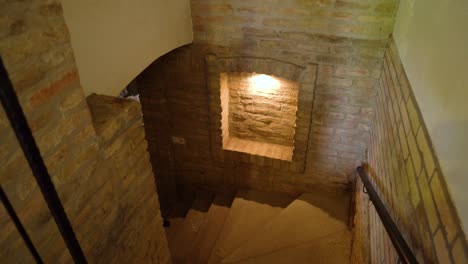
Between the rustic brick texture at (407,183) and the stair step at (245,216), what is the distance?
62.6 inches

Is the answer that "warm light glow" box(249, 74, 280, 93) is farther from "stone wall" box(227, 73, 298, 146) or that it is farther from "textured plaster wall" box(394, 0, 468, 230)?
"textured plaster wall" box(394, 0, 468, 230)

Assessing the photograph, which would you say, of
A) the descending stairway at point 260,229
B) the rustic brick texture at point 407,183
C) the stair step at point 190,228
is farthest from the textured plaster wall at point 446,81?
the stair step at point 190,228

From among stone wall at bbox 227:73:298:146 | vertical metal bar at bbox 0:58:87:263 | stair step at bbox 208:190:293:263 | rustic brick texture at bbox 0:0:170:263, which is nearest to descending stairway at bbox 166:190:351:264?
stair step at bbox 208:190:293:263

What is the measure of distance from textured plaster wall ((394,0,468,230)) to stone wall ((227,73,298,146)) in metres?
2.26

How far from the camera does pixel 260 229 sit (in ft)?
14.0

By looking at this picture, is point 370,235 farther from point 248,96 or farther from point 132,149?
point 248,96

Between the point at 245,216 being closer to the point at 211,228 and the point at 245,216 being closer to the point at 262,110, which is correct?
the point at 211,228

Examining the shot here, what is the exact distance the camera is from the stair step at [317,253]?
3721 millimetres

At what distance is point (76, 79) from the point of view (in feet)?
5.50

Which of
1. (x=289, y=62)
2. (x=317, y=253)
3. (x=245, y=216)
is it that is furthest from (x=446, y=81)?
(x=245, y=216)

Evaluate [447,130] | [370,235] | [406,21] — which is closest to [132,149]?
[447,130]

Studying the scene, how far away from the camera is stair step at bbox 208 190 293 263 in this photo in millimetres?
4277

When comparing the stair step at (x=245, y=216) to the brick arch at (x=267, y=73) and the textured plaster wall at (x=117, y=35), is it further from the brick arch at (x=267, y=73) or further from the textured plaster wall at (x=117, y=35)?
the textured plaster wall at (x=117, y=35)

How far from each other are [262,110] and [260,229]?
162cm
